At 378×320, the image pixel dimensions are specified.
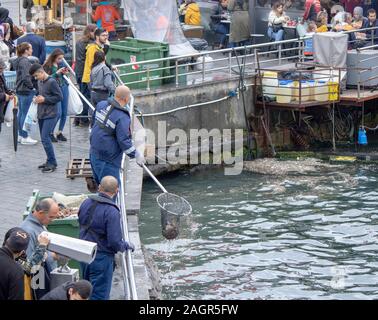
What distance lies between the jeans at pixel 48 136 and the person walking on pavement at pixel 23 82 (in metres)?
1.26

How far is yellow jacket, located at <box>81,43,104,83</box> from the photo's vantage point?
19.9 metres

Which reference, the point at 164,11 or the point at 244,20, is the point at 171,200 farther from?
the point at 244,20

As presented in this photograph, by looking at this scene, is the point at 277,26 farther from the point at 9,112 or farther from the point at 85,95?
the point at 9,112

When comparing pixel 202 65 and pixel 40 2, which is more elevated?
pixel 40 2

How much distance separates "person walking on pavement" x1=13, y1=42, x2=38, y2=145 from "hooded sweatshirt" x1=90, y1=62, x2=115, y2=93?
3.45 feet

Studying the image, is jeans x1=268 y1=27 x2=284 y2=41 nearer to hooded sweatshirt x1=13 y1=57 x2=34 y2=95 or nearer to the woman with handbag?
the woman with handbag

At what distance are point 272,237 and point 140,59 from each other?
5.88 meters

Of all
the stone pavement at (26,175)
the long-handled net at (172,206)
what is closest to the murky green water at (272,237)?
the long-handled net at (172,206)

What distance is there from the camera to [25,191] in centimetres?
1662

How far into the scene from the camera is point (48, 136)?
17.3m

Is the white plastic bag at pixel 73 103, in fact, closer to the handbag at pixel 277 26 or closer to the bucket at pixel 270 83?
the bucket at pixel 270 83

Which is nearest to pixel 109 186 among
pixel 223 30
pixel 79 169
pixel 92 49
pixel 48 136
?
pixel 79 169

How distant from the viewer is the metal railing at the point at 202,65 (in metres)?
24.1

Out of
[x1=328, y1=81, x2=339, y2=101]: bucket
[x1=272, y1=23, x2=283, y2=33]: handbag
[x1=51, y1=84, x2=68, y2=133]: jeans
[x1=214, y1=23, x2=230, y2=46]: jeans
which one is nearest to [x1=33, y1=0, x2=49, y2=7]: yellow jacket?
[x1=214, y1=23, x2=230, y2=46]: jeans
